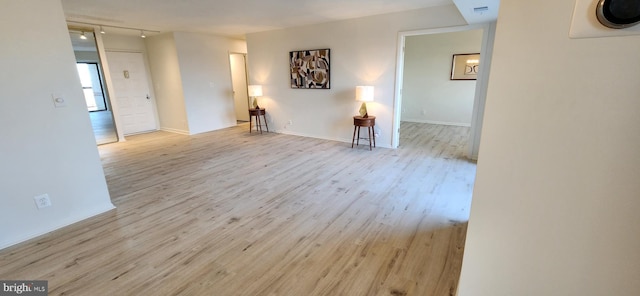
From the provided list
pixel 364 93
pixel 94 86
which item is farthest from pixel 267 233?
pixel 94 86

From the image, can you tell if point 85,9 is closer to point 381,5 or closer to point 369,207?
point 381,5

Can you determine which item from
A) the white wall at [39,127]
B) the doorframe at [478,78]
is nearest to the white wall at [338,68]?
the doorframe at [478,78]

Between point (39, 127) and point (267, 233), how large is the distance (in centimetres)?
221

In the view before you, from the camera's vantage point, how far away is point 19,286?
69.9 inches

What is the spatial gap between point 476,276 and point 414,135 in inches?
197

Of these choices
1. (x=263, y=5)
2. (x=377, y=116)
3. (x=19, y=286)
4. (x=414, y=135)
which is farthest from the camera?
(x=414, y=135)

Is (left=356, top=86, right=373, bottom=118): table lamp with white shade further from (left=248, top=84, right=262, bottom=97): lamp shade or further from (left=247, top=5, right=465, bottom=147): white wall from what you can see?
(left=248, top=84, right=262, bottom=97): lamp shade

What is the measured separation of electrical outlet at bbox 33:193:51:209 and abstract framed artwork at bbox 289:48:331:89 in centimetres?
432

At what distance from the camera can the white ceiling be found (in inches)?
144

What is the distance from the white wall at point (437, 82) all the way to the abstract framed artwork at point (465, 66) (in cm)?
10

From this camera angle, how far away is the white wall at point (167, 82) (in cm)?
602

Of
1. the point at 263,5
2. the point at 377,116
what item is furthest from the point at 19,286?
the point at 377,116

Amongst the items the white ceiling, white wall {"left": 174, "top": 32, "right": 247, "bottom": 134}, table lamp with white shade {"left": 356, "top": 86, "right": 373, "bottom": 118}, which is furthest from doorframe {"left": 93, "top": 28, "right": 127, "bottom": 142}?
table lamp with white shade {"left": 356, "top": 86, "right": 373, "bottom": 118}

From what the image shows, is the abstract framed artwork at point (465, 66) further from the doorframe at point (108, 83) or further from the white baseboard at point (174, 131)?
the doorframe at point (108, 83)
